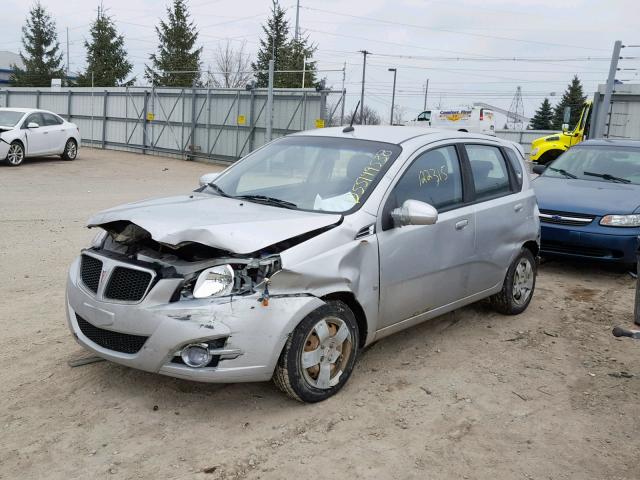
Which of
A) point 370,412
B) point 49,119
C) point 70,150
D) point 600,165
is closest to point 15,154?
point 49,119

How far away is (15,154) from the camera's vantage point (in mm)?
18141

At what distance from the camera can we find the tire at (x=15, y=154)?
18.0 m

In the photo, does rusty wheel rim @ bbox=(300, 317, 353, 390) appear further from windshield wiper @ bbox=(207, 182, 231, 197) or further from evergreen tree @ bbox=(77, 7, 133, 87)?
evergreen tree @ bbox=(77, 7, 133, 87)

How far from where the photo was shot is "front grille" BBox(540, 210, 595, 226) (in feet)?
24.6

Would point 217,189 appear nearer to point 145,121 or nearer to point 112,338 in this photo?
point 112,338

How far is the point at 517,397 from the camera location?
4.17 metres

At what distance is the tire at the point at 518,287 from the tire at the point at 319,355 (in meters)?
2.17

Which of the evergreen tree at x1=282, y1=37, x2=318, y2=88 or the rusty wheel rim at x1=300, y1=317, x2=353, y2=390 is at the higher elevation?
the evergreen tree at x1=282, y1=37, x2=318, y2=88

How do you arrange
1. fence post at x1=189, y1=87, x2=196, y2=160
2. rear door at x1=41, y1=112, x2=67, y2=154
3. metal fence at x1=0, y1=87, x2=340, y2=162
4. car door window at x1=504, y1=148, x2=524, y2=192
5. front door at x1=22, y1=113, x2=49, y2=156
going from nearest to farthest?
car door window at x1=504, y1=148, x2=524, y2=192 < front door at x1=22, y1=113, x2=49, y2=156 < rear door at x1=41, y1=112, x2=67, y2=154 < metal fence at x1=0, y1=87, x2=340, y2=162 < fence post at x1=189, y1=87, x2=196, y2=160

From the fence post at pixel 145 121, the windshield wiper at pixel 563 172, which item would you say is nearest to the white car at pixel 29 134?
the fence post at pixel 145 121

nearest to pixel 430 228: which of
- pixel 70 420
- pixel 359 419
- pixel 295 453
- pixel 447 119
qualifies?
pixel 359 419

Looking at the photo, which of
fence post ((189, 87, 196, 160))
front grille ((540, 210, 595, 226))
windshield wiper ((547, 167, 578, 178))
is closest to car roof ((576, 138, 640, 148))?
windshield wiper ((547, 167, 578, 178))

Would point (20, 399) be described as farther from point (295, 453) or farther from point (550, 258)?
point (550, 258)

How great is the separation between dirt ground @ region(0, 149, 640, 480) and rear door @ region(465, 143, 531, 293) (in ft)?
1.83
